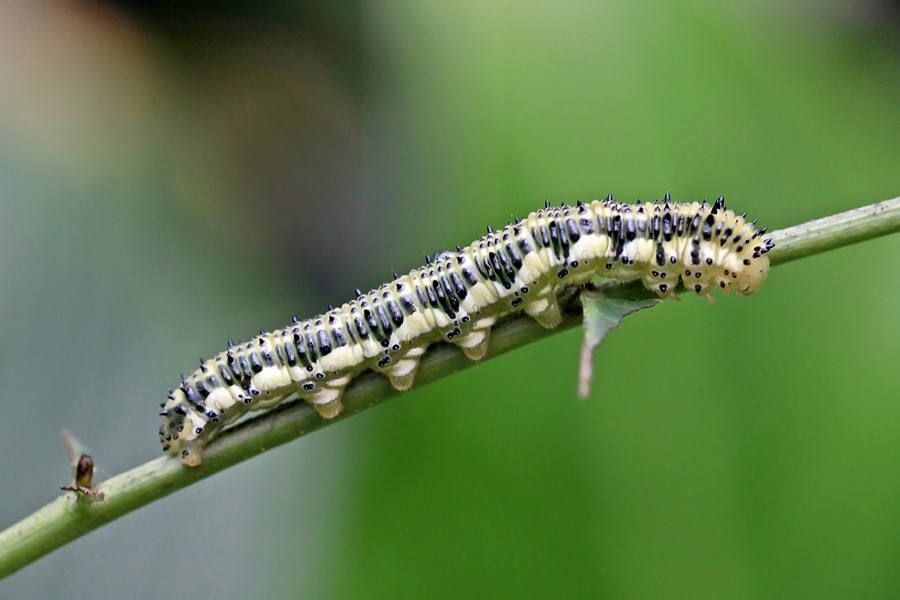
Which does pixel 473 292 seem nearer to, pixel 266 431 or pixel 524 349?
pixel 266 431

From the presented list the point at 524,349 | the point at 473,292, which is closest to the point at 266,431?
the point at 473,292

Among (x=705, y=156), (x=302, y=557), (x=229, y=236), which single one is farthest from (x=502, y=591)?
(x=229, y=236)

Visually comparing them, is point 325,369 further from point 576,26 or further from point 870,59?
point 870,59

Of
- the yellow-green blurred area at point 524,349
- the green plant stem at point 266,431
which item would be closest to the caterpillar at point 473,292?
the green plant stem at point 266,431

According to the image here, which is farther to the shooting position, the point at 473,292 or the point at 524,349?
the point at 524,349

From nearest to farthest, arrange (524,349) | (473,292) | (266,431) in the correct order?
(266,431) < (473,292) < (524,349)

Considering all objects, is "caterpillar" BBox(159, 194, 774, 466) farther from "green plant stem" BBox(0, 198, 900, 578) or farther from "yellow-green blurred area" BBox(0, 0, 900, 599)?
"yellow-green blurred area" BBox(0, 0, 900, 599)
